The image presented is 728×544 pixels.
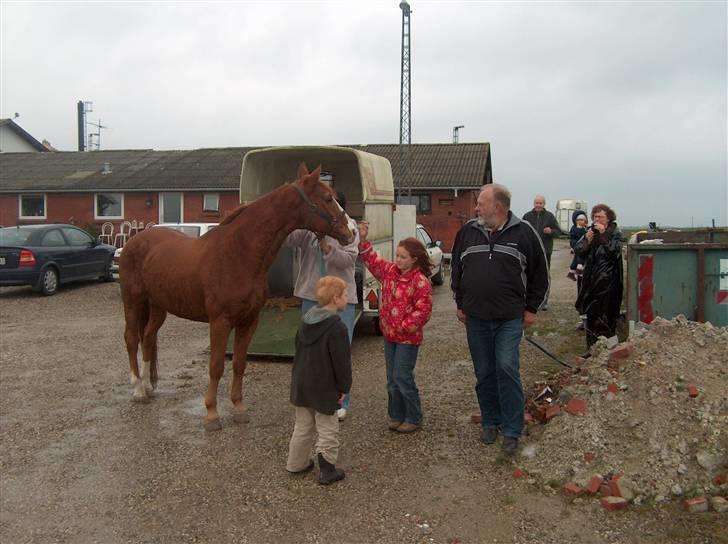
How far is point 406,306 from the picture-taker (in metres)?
5.00

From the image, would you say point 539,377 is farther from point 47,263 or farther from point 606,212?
point 47,263

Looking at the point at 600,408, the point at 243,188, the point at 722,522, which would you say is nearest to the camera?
the point at 722,522

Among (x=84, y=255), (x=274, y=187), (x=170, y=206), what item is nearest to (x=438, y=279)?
(x=274, y=187)

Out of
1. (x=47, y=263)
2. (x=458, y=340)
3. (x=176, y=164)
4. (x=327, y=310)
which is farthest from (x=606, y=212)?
(x=176, y=164)

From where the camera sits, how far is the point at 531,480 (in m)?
4.23

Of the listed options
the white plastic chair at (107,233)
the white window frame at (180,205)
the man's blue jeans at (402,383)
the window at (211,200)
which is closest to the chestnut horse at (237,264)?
the man's blue jeans at (402,383)

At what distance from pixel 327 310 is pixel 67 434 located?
2.72 m

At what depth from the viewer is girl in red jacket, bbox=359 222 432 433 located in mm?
4988

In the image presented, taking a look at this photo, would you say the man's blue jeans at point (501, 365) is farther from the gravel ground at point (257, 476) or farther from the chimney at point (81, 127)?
the chimney at point (81, 127)

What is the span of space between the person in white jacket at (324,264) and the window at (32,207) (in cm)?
2840

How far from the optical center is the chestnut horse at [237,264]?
17.1ft

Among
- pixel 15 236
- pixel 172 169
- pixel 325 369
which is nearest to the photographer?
pixel 325 369

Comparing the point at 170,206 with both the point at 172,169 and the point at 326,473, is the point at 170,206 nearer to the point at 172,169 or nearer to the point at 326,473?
the point at 172,169

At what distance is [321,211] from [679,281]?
3.41 metres
